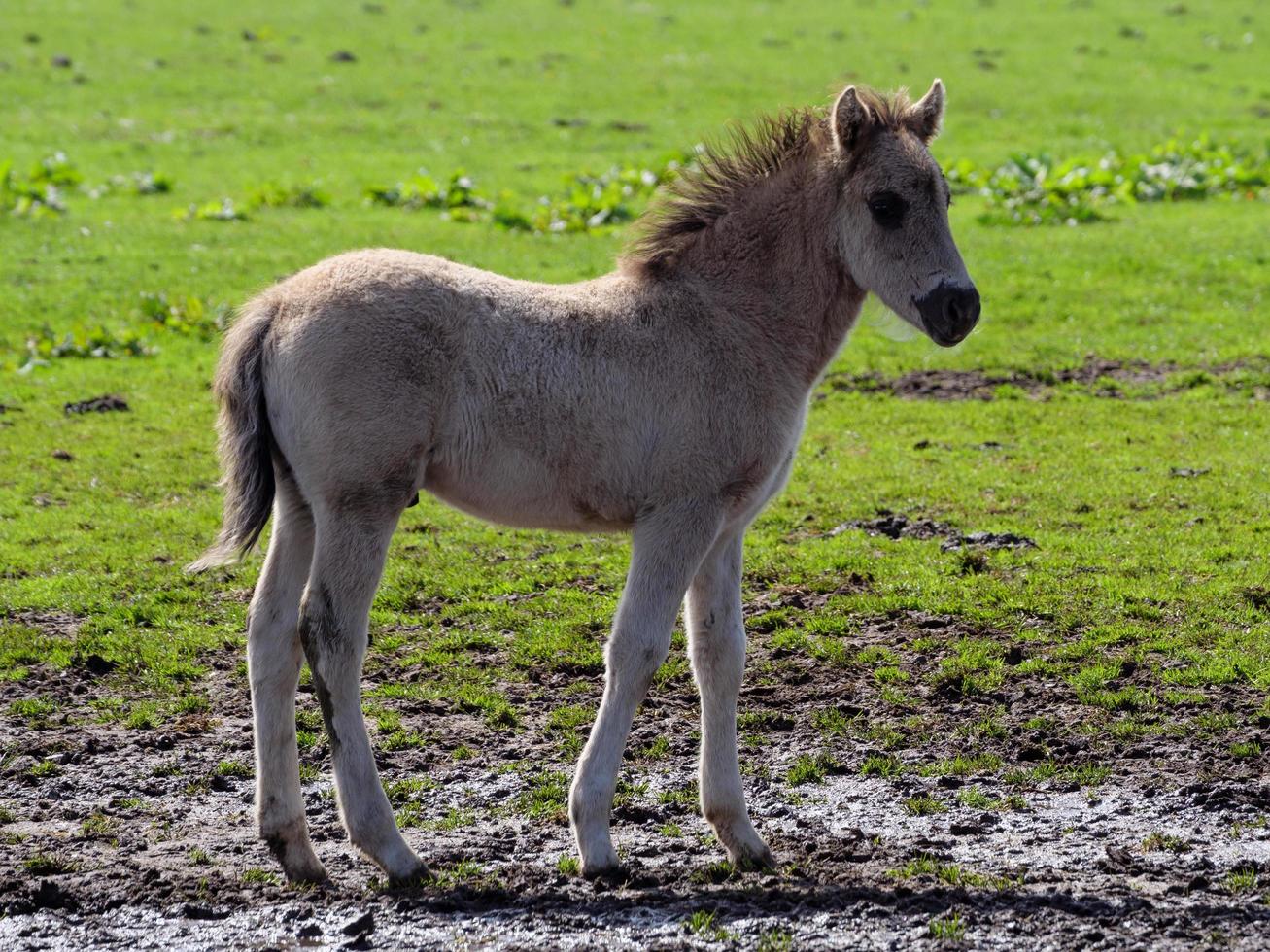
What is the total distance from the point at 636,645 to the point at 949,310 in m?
2.11

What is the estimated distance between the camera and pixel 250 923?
619 centimetres

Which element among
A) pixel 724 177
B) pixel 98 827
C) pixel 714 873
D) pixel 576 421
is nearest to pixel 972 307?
pixel 724 177

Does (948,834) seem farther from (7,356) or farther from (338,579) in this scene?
(7,356)

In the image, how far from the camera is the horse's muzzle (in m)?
6.84

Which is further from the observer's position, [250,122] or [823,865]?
[250,122]

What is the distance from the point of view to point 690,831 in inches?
285

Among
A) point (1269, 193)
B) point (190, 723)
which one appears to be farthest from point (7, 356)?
point (1269, 193)

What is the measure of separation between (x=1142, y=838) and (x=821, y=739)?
1.86 metres

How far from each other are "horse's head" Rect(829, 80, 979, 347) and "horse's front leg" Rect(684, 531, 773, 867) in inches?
53.7

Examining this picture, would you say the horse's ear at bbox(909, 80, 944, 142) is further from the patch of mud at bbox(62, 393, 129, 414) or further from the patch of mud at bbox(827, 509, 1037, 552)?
the patch of mud at bbox(62, 393, 129, 414)

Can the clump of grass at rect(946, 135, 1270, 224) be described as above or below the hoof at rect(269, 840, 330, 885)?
above

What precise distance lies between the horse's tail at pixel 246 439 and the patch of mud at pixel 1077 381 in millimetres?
9789

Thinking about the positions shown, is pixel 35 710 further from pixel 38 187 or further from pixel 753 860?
pixel 38 187

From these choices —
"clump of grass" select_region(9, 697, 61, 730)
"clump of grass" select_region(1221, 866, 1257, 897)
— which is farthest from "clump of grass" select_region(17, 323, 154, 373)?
"clump of grass" select_region(1221, 866, 1257, 897)
